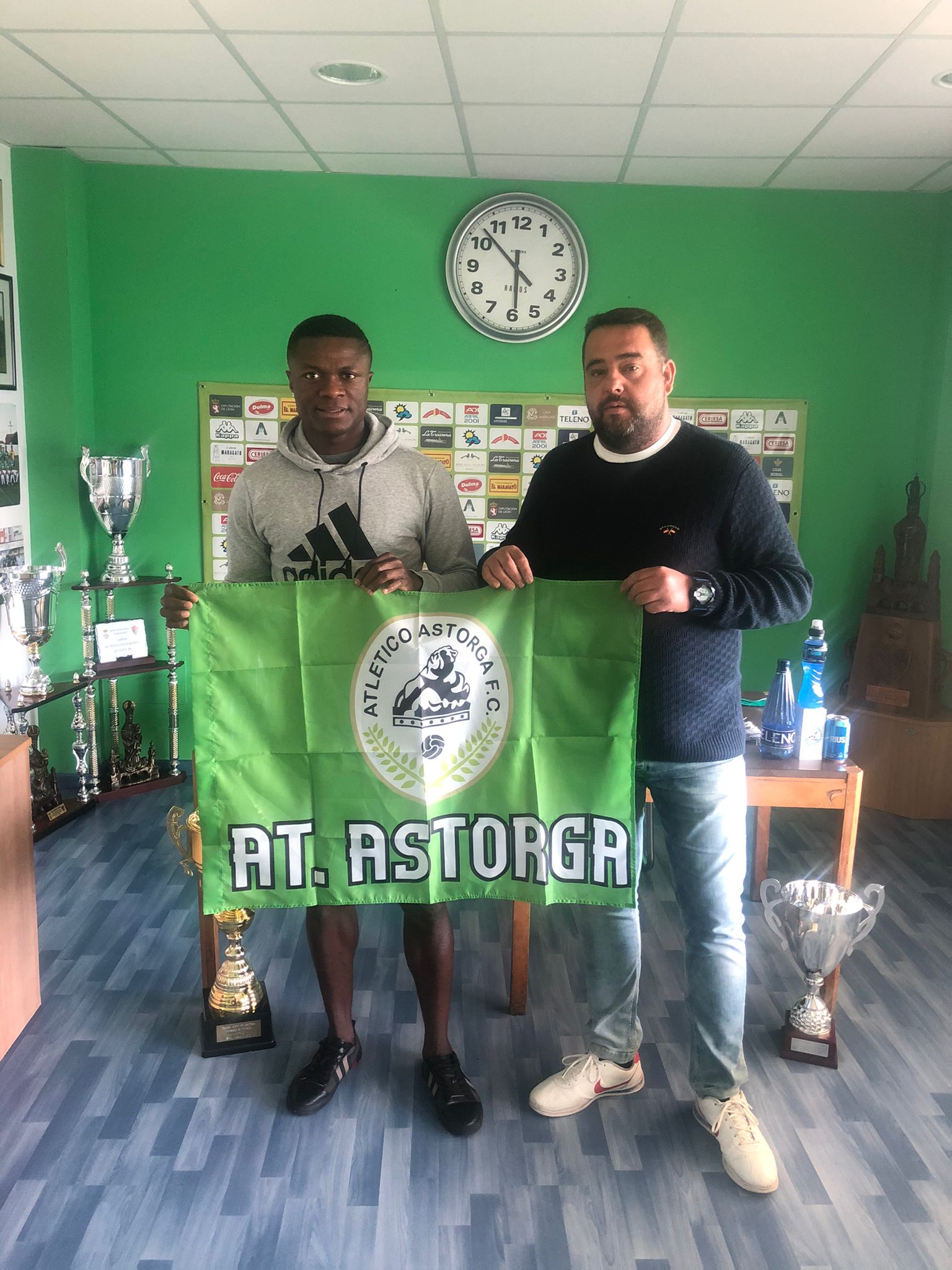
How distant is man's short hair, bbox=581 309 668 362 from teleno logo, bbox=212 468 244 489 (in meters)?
2.64

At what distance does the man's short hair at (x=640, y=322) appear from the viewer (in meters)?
1.75

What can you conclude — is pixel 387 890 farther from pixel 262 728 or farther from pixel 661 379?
pixel 661 379

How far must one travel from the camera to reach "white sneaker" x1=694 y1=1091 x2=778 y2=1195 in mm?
1802

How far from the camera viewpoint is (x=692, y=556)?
1767 millimetres

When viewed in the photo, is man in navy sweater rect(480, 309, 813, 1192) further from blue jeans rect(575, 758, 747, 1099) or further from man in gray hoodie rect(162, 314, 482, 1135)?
man in gray hoodie rect(162, 314, 482, 1135)

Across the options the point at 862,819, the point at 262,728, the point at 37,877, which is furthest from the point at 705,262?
the point at 37,877

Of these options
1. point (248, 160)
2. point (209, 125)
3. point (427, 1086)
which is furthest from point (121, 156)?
point (427, 1086)

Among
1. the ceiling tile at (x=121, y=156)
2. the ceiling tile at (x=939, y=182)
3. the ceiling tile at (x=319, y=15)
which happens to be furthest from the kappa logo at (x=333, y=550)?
Answer: the ceiling tile at (x=939, y=182)

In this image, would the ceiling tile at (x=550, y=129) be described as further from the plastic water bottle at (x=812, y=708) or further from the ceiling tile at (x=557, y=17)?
the plastic water bottle at (x=812, y=708)

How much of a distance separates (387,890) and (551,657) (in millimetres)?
597

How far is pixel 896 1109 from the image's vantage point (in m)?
2.06

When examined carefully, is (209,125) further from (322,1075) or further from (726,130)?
(322,1075)

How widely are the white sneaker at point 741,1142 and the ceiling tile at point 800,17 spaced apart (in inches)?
103

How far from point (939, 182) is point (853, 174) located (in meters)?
0.41
